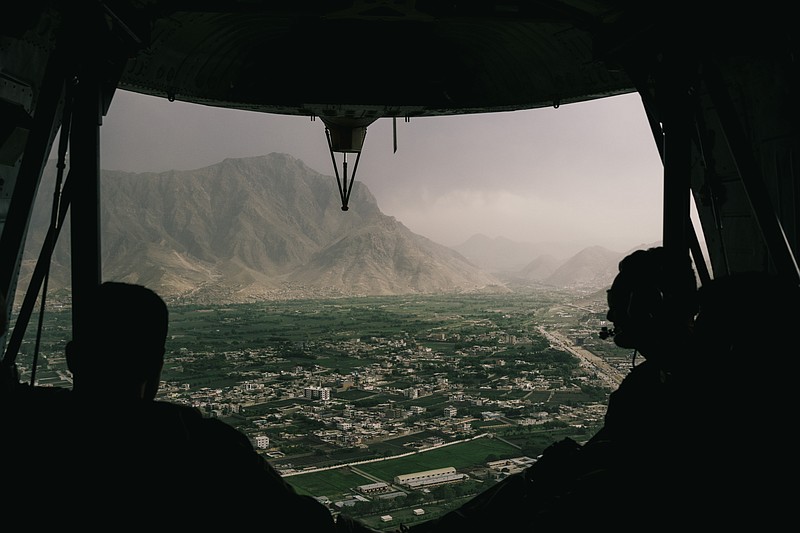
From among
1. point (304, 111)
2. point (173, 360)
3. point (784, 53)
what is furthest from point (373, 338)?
point (784, 53)

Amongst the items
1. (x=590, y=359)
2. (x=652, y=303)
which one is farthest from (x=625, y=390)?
(x=590, y=359)

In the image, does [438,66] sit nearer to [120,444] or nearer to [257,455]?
[257,455]

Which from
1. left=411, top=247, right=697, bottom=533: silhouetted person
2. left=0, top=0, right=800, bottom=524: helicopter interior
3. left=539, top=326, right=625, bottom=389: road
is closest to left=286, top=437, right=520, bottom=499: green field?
left=539, top=326, right=625, bottom=389: road

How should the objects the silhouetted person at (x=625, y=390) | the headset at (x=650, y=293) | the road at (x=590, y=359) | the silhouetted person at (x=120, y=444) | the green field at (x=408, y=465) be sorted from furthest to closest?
the road at (x=590, y=359) < the green field at (x=408, y=465) < the headset at (x=650, y=293) < the silhouetted person at (x=625, y=390) < the silhouetted person at (x=120, y=444)

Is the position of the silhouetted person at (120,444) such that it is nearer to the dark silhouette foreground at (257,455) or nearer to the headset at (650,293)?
the dark silhouette foreground at (257,455)

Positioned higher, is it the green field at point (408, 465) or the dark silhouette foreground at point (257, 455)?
the dark silhouette foreground at point (257, 455)

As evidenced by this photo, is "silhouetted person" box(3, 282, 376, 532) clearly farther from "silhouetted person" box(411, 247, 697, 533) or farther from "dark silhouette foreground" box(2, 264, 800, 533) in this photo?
"silhouetted person" box(411, 247, 697, 533)

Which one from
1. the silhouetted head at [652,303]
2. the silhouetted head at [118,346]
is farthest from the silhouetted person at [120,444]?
the silhouetted head at [652,303]
